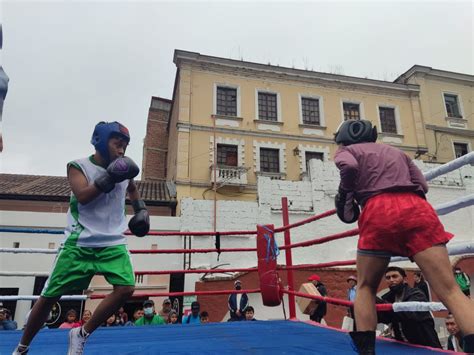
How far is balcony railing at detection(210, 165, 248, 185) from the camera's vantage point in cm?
1236

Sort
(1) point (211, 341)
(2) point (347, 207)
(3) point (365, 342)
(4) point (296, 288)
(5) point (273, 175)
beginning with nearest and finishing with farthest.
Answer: (3) point (365, 342)
(2) point (347, 207)
(1) point (211, 341)
(4) point (296, 288)
(5) point (273, 175)

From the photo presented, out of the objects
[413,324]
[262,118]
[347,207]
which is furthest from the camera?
[262,118]

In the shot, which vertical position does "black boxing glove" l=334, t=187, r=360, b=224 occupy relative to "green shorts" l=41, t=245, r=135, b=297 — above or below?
above

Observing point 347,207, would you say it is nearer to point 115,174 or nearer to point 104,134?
point 115,174

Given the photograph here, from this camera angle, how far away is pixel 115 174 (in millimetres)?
1755

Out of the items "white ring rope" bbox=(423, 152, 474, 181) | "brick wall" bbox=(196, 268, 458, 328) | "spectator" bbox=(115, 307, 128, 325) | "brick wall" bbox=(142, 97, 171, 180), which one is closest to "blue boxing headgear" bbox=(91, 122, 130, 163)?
"white ring rope" bbox=(423, 152, 474, 181)

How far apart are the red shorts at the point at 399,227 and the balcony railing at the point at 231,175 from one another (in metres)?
10.8

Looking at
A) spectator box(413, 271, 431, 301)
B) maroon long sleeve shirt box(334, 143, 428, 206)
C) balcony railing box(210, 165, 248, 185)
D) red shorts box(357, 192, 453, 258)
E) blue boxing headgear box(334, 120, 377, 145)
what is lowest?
spectator box(413, 271, 431, 301)

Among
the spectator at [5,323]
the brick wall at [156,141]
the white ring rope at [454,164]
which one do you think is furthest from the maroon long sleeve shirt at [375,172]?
the brick wall at [156,141]

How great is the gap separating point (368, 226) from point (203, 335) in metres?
1.56

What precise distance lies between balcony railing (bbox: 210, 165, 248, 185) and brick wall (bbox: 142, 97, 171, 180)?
5454mm

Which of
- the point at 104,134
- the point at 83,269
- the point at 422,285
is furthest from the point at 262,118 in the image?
the point at 83,269

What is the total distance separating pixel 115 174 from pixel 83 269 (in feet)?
1.67

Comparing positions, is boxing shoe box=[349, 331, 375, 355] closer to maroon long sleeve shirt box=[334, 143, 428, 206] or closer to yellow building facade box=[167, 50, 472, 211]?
maroon long sleeve shirt box=[334, 143, 428, 206]
